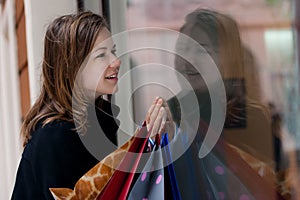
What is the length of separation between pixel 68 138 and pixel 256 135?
524mm

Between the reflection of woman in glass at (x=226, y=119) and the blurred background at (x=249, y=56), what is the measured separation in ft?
0.08

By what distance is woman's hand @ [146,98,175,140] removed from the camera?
1.09 metres

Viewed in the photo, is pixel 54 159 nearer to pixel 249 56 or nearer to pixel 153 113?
pixel 153 113

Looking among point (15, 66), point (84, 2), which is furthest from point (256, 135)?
point (15, 66)

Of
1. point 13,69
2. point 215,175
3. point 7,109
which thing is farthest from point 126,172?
point 7,109

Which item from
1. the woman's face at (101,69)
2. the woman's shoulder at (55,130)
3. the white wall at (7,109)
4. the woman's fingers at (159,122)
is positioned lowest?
the white wall at (7,109)

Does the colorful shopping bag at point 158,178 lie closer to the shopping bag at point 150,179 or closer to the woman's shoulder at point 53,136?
the shopping bag at point 150,179

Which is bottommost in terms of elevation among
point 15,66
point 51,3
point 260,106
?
point 15,66

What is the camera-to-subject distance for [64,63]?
1.37 meters

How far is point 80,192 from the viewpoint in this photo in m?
1.18

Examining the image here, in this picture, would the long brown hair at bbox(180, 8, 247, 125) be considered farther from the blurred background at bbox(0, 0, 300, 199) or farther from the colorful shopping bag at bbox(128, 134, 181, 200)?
the colorful shopping bag at bbox(128, 134, 181, 200)

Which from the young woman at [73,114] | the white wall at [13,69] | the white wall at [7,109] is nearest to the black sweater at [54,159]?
the young woman at [73,114]

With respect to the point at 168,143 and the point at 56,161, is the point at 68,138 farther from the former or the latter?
the point at 168,143

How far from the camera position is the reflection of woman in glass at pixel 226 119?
39.2 inches
